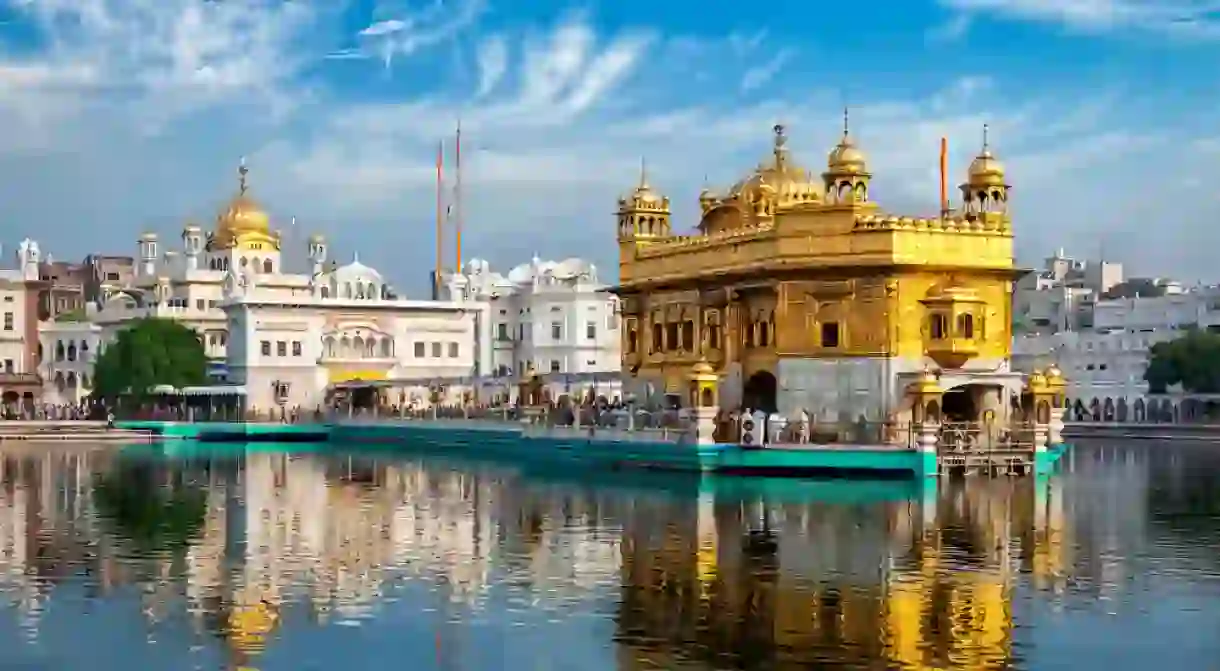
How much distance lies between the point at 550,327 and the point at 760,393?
29.1 metres

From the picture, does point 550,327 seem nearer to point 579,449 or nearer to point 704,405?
point 579,449

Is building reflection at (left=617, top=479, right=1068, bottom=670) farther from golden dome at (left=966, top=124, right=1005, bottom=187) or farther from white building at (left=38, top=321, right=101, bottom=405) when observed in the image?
white building at (left=38, top=321, right=101, bottom=405)

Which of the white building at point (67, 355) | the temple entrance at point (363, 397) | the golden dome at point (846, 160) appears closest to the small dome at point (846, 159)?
the golden dome at point (846, 160)

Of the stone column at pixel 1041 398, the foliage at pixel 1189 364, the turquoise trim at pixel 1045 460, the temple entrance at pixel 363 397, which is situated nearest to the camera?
the turquoise trim at pixel 1045 460

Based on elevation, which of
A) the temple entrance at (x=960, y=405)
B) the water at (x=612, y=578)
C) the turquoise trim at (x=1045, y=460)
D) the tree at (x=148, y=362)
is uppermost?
the tree at (x=148, y=362)

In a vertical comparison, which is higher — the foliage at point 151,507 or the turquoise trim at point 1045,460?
the turquoise trim at point 1045,460

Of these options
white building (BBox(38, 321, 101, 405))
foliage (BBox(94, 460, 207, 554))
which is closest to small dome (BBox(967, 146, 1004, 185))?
foliage (BBox(94, 460, 207, 554))

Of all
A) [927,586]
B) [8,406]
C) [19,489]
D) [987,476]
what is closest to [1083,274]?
[8,406]

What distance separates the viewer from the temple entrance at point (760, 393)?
3612cm

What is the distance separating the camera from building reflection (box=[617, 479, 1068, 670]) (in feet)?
40.2

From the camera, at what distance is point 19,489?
92.4 ft

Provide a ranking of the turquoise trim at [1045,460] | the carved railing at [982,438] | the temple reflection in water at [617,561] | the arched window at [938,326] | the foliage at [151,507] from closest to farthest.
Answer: the temple reflection in water at [617,561]
the foliage at [151,507]
the carved railing at [982,438]
the turquoise trim at [1045,460]
the arched window at [938,326]

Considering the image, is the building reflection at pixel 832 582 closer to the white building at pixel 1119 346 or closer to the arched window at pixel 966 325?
the arched window at pixel 966 325

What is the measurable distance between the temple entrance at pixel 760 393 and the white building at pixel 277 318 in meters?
25.3
